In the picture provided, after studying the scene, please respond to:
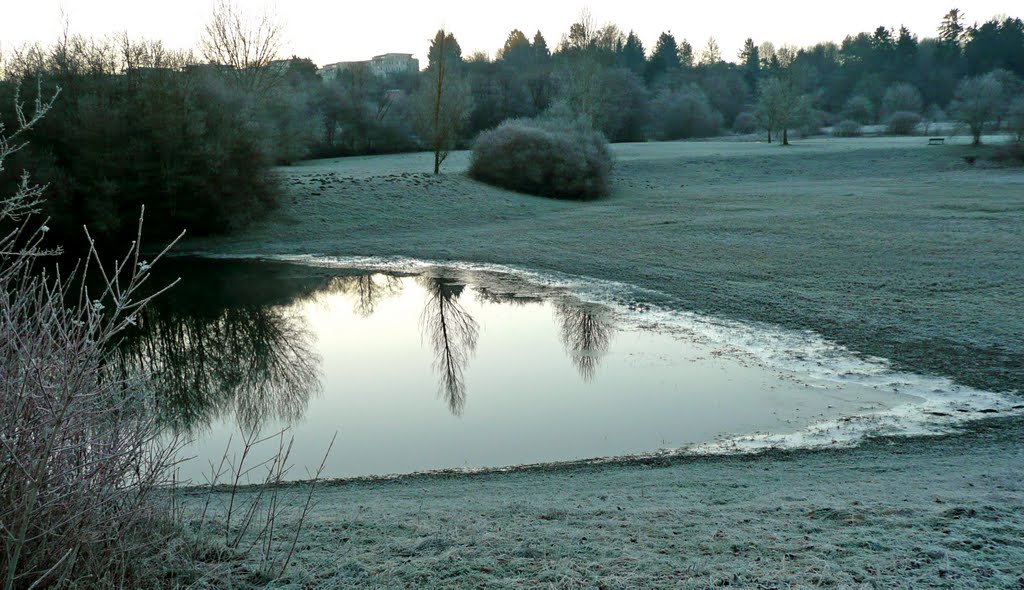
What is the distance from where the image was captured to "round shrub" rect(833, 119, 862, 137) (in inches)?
2734

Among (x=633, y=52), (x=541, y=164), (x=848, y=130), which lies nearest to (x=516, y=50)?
→ (x=633, y=52)

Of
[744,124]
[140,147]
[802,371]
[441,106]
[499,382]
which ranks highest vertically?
[744,124]

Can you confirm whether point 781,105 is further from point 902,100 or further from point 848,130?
point 902,100

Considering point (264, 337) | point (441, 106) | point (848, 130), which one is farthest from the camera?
point (848, 130)

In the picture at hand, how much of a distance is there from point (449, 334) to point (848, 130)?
63.4 meters

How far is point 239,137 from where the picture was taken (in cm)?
2925

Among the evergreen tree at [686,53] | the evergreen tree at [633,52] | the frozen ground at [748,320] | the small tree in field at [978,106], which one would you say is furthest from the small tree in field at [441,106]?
the evergreen tree at [686,53]

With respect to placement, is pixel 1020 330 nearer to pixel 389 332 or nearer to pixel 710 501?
pixel 710 501

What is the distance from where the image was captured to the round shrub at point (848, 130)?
69.4m

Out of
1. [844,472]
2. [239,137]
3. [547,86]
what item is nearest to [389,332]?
[844,472]

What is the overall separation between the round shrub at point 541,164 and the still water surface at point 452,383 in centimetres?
1968

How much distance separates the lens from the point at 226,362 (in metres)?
14.4

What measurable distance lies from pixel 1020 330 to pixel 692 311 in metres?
5.84

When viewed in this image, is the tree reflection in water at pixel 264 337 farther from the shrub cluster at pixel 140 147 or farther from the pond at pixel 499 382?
the shrub cluster at pixel 140 147
